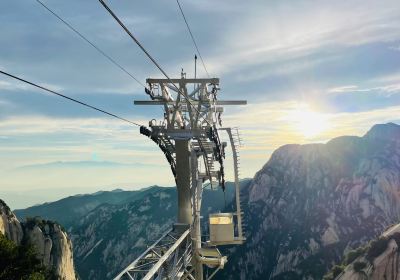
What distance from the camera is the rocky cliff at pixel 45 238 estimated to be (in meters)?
→ 116

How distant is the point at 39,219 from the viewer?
13125 cm

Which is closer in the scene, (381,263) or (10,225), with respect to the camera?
(381,263)

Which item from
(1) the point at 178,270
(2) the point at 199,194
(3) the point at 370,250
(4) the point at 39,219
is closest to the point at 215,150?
(2) the point at 199,194

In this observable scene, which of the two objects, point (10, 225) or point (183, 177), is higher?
point (183, 177)

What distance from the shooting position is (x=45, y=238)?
12781 centimetres

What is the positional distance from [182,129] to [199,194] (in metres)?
6.23

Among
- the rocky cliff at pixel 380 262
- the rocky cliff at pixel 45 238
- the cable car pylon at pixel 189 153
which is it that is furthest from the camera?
the rocky cliff at pixel 45 238

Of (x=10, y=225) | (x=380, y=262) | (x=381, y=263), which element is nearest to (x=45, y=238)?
(x=10, y=225)

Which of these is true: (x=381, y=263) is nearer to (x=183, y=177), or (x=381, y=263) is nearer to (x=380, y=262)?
(x=380, y=262)

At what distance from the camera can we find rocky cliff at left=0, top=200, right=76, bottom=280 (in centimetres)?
11650

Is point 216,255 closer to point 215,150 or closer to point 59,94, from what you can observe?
point 215,150

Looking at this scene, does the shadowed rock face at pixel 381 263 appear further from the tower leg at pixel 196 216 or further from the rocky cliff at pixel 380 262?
the tower leg at pixel 196 216

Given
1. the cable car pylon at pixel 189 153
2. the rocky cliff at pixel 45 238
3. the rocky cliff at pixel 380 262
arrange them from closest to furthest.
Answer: the cable car pylon at pixel 189 153
the rocky cliff at pixel 380 262
the rocky cliff at pixel 45 238

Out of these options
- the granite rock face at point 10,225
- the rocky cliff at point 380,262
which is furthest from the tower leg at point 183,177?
the granite rock face at point 10,225
